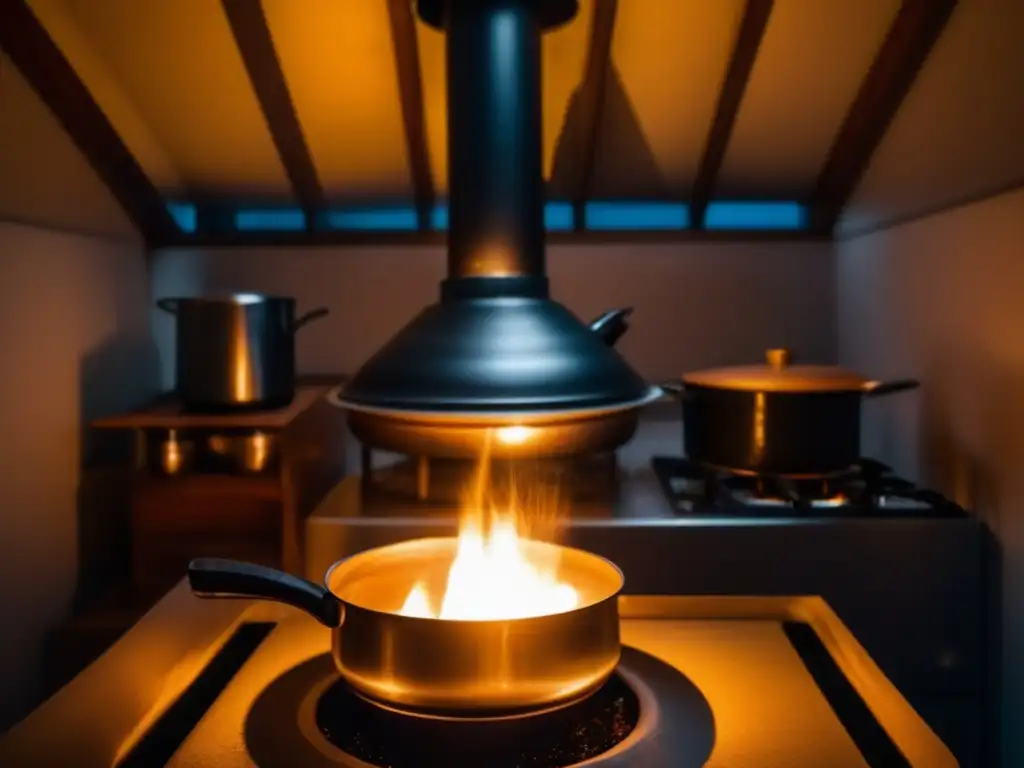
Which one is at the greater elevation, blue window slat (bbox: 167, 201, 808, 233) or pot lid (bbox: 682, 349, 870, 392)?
blue window slat (bbox: 167, 201, 808, 233)

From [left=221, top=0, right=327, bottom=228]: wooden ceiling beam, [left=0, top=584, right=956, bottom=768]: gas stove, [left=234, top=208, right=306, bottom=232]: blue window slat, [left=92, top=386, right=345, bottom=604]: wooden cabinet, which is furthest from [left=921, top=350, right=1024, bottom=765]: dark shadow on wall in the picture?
[left=234, top=208, right=306, bottom=232]: blue window slat

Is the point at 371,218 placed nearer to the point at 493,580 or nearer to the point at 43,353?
the point at 43,353

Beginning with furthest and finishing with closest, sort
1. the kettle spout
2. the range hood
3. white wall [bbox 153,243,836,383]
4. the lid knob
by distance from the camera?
white wall [bbox 153,243,836,383] → the lid knob → the kettle spout → the range hood

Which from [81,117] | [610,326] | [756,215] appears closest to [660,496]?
[610,326]

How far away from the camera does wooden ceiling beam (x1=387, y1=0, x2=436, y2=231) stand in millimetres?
1491

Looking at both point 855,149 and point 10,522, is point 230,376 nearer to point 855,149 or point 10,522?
point 10,522

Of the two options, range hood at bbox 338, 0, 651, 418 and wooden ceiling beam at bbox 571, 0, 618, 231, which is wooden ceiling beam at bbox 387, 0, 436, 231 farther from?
range hood at bbox 338, 0, 651, 418

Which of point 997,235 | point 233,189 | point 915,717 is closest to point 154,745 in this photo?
point 915,717

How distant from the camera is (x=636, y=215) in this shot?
81.3 inches

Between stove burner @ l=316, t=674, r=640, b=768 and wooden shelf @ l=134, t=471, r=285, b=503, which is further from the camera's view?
wooden shelf @ l=134, t=471, r=285, b=503

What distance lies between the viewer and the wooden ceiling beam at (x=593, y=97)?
1.50 m

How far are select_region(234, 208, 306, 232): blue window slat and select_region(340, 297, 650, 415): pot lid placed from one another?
4.59 ft

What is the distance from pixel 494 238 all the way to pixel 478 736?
41 centimetres

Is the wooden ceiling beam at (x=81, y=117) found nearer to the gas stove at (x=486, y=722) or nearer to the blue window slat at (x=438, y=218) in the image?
the blue window slat at (x=438, y=218)
